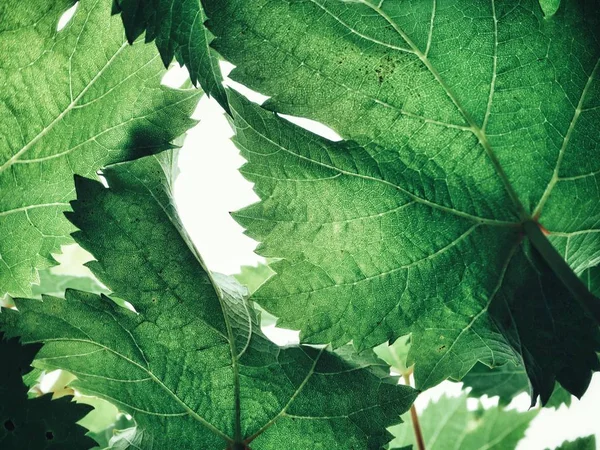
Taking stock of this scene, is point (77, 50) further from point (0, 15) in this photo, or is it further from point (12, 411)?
point (12, 411)

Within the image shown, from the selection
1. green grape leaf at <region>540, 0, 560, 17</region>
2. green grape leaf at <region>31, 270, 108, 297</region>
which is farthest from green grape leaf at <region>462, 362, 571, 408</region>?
green grape leaf at <region>31, 270, 108, 297</region>

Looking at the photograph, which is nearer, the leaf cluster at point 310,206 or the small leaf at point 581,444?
the leaf cluster at point 310,206

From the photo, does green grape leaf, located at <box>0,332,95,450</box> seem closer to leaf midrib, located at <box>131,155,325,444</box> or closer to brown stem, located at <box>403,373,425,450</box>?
leaf midrib, located at <box>131,155,325,444</box>

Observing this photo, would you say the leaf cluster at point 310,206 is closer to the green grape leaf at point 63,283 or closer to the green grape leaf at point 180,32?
the green grape leaf at point 180,32

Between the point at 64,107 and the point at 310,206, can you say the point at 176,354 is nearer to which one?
the point at 310,206

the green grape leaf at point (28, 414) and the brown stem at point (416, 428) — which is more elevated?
the green grape leaf at point (28, 414)

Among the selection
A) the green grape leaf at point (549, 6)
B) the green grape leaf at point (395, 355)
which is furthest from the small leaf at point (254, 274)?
A: the green grape leaf at point (549, 6)

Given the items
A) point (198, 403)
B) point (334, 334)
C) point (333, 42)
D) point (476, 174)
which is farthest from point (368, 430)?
point (333, 42)
